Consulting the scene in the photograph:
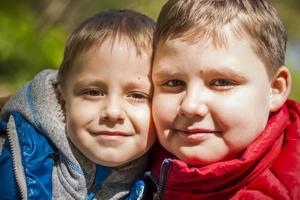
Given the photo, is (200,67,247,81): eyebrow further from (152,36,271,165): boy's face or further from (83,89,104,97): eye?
(83,89,104,97): eye

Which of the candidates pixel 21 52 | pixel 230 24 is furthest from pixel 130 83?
pixel 21 52

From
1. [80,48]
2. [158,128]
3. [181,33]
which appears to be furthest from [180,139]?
[80,48]

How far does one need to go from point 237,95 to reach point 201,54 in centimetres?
20

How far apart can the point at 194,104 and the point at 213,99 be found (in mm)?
76

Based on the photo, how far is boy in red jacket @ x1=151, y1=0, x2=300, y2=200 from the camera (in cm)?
203

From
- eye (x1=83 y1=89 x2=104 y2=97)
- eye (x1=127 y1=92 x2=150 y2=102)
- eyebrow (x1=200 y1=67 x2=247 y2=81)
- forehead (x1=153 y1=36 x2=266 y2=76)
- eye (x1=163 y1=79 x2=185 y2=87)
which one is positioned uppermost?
forehead (x1=153 y1=36 x2=266 y2=76)

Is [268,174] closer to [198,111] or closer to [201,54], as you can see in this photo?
[198,111]

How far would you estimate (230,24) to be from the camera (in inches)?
80.4

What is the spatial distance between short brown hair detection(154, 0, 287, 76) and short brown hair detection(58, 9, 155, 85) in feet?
0.33

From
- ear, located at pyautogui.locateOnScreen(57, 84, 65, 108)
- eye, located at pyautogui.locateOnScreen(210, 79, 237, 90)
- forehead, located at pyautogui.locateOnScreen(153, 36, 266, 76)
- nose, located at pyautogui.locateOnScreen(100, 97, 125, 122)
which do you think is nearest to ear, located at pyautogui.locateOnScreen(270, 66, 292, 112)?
forehead, located at pyautogui.locateOnScreen(153, 36, 266, 76)

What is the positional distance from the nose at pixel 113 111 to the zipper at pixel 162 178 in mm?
250

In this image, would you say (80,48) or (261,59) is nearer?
(261,59)

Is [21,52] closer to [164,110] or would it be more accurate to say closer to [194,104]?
[164,110]

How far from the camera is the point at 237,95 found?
2.04m
